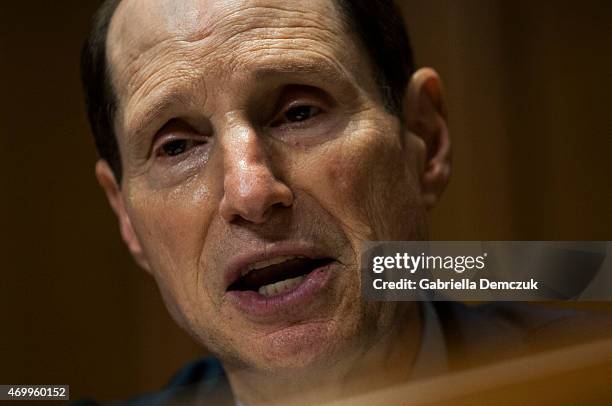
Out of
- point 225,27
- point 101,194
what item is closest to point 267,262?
point 225,27

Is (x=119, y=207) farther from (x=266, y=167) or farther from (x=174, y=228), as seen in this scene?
(x=266, y=167)

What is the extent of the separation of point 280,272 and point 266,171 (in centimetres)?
12

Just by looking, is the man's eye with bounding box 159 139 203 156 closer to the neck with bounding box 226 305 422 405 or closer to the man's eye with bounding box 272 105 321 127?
the man's eye with bounding box 272 105 321 127

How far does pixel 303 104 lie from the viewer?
1106 mm

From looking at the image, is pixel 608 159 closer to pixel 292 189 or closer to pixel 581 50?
pixel 581 50

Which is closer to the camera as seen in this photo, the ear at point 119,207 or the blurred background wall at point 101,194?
the blurred background wall at point 101,194

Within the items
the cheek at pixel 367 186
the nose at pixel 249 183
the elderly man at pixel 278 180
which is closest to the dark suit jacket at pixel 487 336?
the elderly man at pixel 278 180

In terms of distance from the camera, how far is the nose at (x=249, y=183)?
1.03 meters

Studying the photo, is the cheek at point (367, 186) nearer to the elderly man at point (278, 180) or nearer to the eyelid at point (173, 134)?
the elderly man at point (278, 180)

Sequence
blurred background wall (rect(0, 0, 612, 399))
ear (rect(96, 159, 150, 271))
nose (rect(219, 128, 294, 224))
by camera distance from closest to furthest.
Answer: nose (rect(219, 128, 294, 224)) < blurred background wall (rect(0, 0, 612, 399)) < ear (rect(96, 159, 150, 271))

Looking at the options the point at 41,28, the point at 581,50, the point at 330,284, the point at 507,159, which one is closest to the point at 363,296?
the point at 330,284

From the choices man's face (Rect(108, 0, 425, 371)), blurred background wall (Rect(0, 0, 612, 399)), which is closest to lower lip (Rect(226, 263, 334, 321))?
man's face (Rect(108, 0, 425, 371))

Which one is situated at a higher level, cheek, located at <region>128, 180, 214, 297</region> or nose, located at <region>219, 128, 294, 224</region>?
nose, located at <region>219, 128, 294, 224</region>

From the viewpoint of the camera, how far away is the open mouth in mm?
1060
